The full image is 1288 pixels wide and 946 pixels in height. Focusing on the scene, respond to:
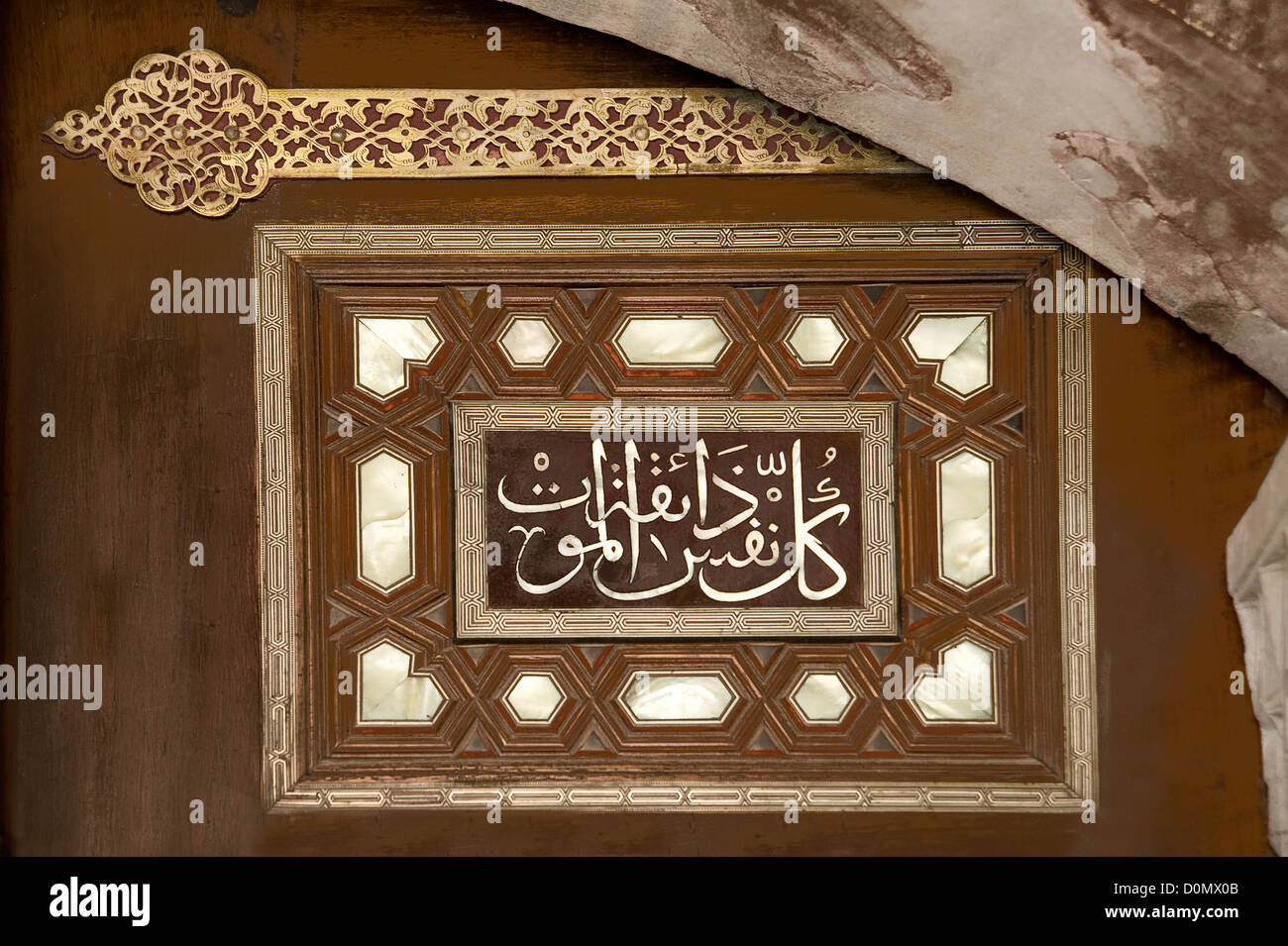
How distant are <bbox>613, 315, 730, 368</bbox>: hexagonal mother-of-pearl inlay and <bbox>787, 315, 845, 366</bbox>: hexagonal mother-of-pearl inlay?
0.15 meters

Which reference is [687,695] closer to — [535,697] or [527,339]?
[535,697]

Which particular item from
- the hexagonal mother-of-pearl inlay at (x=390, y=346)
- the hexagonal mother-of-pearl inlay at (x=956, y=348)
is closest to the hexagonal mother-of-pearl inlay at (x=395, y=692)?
the hexagonal mother-of-pearl inlay at (x=390, y=346)

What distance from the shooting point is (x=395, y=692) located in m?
1.96

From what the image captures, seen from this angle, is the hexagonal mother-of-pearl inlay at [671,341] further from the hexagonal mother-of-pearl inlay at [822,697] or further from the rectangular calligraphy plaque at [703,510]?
the hexagonal mother-of-pearl inlay at [822,697]

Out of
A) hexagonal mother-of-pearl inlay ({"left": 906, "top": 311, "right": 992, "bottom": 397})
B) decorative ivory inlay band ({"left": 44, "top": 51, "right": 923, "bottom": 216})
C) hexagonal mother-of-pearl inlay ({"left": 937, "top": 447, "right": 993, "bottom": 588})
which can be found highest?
decorative ivory inlay band ({"left": 44, "top": 51, "right": 923, "bottom": 216})

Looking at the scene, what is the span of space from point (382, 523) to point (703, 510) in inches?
27.0

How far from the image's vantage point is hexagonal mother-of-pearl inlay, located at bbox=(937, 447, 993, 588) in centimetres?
194

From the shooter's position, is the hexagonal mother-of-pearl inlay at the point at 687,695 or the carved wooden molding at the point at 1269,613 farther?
the hexagonal mother-of-pearl inlay at the point at 687,695

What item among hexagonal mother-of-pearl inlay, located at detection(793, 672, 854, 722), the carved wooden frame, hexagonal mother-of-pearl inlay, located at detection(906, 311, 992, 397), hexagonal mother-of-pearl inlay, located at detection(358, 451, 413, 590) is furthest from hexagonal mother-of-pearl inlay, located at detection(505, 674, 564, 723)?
hexagonal mother-of-pearl inlay, located at detection(906, 311, 992, 397)

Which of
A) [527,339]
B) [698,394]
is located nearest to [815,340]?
[698,394]

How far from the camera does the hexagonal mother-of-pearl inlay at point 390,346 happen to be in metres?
1.94

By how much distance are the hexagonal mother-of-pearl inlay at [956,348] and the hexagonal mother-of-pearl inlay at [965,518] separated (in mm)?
145

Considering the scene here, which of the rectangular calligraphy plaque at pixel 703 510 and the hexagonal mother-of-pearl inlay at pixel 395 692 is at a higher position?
the rectangular calligraphy plaque at pixel 703 510

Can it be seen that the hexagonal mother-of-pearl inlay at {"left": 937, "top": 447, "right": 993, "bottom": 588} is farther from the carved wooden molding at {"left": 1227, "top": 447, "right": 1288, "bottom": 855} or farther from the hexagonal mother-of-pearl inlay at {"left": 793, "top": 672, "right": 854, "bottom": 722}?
the carved wooden molding at {"left": 1227, "top": 447, "right": 1288, "bottom": 855}
